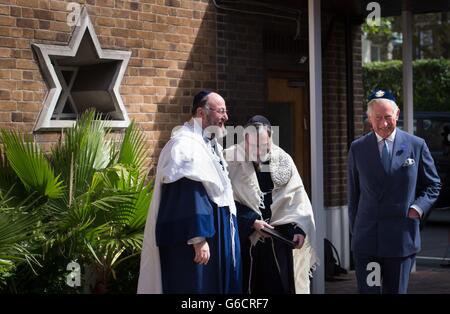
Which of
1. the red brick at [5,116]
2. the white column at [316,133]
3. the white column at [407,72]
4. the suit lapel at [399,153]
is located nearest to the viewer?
the suit lapel at [399,153]

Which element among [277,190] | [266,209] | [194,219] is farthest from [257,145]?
[194,219]

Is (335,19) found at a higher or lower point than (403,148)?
higher

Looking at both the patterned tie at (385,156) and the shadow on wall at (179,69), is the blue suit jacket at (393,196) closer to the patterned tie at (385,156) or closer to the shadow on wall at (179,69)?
the patterned tie at (385,156)

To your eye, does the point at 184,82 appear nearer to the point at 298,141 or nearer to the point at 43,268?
the point at 298,141

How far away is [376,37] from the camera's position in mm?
36281

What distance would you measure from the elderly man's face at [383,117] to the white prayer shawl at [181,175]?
109 cm

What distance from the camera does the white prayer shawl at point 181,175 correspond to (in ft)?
20.7

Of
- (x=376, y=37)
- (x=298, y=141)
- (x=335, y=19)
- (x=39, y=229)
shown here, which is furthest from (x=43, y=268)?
(x=376, y=37)

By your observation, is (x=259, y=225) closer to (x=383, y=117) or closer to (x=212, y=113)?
(x=212, y=113)

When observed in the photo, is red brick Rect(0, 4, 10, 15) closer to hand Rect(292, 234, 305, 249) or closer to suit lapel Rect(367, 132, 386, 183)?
hand Rect(292, 234, 305, 249)

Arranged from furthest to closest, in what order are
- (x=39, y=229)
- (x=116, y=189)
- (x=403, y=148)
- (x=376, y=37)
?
(x=376, y=37)
(x=116, y=189)
(x=39, y=229)
(x=403, y=148)

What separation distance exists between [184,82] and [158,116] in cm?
50
